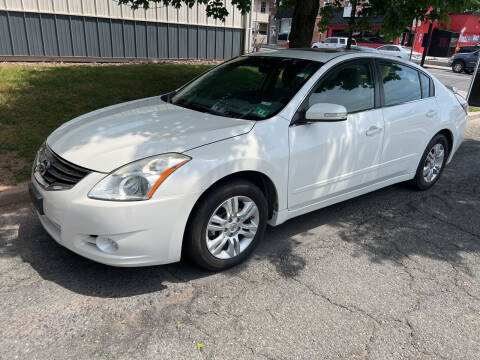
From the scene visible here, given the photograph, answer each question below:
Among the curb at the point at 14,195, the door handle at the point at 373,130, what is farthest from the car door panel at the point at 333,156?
the curb at the point at 14,195

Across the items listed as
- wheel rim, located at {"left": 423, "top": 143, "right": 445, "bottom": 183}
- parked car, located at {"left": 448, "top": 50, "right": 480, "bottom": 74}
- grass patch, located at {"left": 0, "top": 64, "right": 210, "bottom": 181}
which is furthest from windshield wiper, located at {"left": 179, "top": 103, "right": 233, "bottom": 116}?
parked car, located at {"left": 448, "top": 50, "right": 480, "bottom": 74}

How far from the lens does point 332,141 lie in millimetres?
3699

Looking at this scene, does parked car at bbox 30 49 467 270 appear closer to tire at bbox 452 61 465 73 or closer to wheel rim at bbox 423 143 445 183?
wheel rim at bbox 423 143 445 183

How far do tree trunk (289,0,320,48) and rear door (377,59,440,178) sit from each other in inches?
123

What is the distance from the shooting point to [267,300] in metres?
3.03

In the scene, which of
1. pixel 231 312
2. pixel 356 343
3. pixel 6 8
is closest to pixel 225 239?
pixel 231 312

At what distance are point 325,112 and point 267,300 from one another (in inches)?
61.7

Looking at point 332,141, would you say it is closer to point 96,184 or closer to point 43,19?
point 96,184

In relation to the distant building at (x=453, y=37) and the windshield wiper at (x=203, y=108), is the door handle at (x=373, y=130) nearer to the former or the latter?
the windshield wiper at (x=203, y=108)

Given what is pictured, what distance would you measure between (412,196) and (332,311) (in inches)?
108

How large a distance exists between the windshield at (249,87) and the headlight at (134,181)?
0.98 m

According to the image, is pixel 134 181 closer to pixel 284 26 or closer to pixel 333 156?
pixel 333 156

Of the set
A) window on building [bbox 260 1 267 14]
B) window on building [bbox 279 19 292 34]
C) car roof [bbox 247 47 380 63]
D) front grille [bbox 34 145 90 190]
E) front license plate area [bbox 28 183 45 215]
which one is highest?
window on building [bbox 260 1 267 14]

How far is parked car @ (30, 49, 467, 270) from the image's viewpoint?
2.83 m
